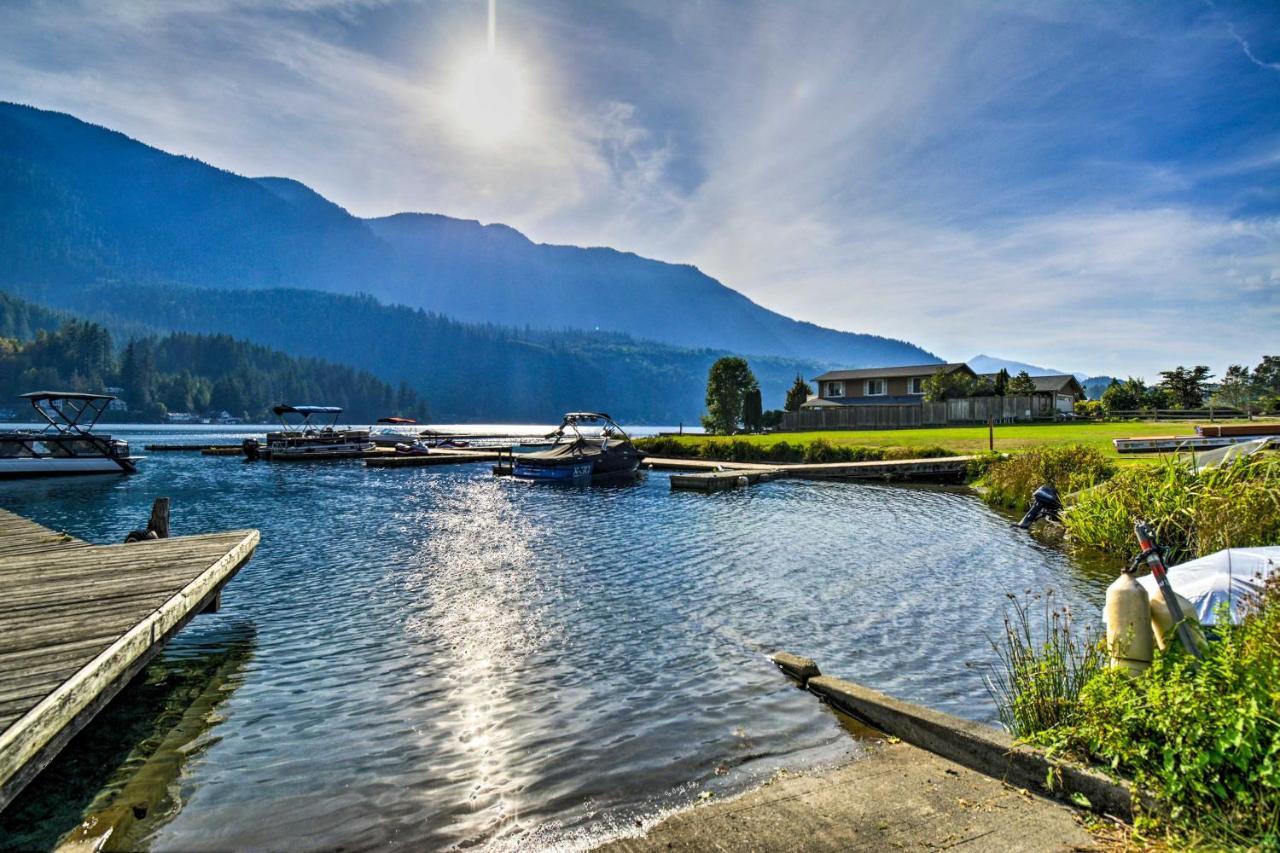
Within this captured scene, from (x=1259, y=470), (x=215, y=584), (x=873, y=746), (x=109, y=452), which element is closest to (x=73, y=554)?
(x=215, y=584)

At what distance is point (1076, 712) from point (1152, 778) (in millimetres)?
1037

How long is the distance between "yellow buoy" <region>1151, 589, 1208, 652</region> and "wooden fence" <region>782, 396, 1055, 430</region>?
6905 cm

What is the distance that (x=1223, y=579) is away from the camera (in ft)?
20.6

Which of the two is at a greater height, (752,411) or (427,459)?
(752,411)

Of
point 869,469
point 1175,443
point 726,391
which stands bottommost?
point 869,469

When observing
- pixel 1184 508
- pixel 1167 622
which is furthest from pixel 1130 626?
pixel 1184 508

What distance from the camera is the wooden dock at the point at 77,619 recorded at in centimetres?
501

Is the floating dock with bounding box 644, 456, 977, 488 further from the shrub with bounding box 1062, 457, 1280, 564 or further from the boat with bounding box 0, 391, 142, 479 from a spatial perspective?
the boat with bounding box 0, 391, 142, 479

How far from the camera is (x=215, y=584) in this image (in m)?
10.3

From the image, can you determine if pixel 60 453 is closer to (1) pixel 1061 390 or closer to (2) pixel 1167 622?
(2) pixel 1167 622

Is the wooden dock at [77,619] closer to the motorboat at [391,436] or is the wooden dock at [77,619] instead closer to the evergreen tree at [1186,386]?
the motorboat at [391,436]

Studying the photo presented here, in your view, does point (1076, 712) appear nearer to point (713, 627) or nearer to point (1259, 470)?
point (713, 627)

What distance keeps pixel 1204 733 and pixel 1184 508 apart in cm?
1281

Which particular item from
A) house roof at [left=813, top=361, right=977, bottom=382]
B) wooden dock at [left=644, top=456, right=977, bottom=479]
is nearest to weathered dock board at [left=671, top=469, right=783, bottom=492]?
wooden dock at [left=644, top=456, right=977, bottom=479]
